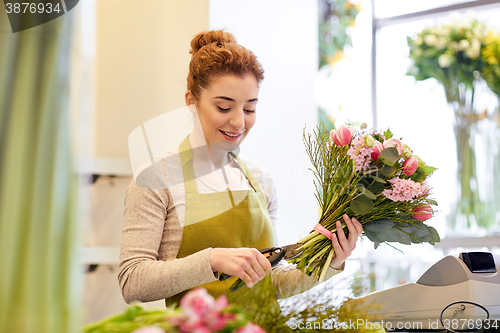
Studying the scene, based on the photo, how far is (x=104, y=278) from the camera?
143cm

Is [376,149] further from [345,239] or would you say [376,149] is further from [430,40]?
[430,40]

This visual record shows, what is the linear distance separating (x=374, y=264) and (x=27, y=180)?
2.34m

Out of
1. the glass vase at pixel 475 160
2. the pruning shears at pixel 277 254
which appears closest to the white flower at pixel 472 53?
the glass vase at pixel 475 160

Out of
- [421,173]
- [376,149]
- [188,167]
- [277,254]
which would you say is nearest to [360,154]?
[376,149]

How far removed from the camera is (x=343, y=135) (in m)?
0.94

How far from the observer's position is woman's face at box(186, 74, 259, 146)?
1.14m

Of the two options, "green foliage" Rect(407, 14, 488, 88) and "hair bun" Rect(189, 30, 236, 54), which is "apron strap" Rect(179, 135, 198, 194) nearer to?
"hair bun" Rect(189, 30, 236, 54)

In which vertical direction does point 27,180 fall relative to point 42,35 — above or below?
below

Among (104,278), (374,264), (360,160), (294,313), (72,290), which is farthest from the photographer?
(374,264)

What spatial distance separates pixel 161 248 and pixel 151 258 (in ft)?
0.31

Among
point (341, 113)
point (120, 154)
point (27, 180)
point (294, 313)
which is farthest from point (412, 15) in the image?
point (27, 180)

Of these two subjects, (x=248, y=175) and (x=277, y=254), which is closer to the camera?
(x=277, y=254)

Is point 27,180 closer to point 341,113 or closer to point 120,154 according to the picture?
point 120,154

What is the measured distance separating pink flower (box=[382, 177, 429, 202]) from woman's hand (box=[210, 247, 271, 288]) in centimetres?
29
